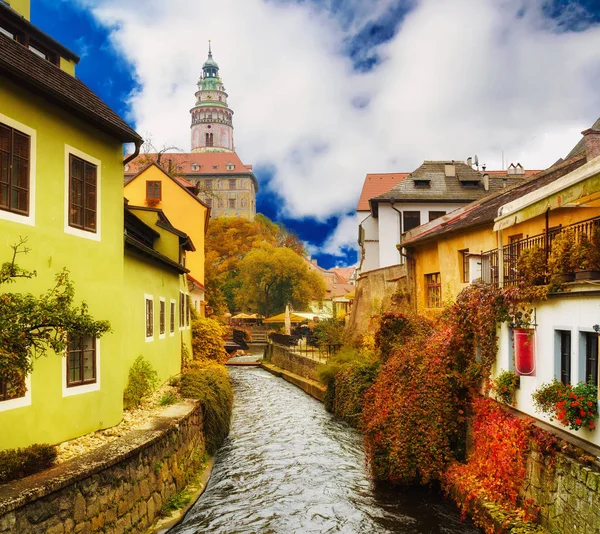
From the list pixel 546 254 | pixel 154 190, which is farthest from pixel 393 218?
pixel 546 254

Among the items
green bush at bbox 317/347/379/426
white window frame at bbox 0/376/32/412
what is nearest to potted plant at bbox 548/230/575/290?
white window frame at bbox 0/376/32/412

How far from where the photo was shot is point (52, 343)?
7.64m

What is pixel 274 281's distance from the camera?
6775 cm

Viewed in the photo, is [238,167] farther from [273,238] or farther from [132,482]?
[132,482]

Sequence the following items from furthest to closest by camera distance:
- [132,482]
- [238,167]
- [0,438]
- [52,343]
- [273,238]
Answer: [238,167], [273,238], [132,482], [0,438], [52,343]

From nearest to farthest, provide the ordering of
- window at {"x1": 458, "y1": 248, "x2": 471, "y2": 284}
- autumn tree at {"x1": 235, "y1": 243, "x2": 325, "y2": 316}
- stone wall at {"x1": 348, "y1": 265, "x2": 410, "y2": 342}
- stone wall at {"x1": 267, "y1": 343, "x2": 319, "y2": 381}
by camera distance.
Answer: window at {"x1": 458, "y1": 248, "x2": 471, "y2": 284} → stone wall at {"x1": 348, "y1": 265, "x2": 410, "y2": 342} → stone wall at {"x1": 267, "y1": 343, "x2": 319, "y2": 381} → autumn tree at {"x1": 235, "y1": 243, "x2": 325, "y2": 316}

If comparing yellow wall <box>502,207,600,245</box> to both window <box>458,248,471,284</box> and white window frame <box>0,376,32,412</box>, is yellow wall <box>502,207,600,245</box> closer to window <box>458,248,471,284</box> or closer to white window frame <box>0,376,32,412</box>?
window <box>458,248,471,284</box>

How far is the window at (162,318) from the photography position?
59.3 feet

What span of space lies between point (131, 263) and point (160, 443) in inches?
187

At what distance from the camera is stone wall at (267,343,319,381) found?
3077 centimetres

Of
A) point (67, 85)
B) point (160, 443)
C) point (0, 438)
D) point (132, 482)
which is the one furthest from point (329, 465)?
point (67, 85)

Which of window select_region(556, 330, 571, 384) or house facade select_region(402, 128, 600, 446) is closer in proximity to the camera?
house facade select_region(402, 128, 600, 446)

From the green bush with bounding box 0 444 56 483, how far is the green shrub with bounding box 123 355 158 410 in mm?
4542

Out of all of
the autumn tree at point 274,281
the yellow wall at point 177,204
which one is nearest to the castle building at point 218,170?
the autumn tree at point 274,281
